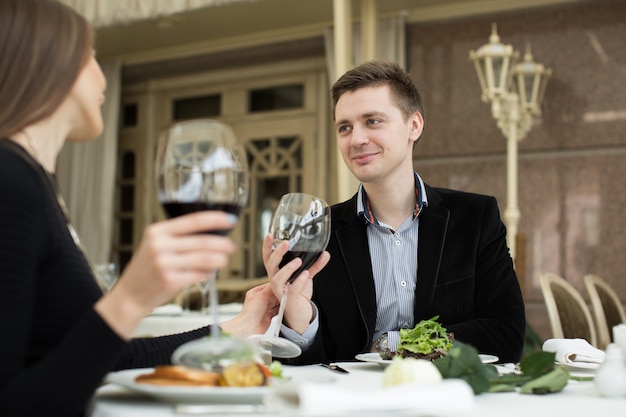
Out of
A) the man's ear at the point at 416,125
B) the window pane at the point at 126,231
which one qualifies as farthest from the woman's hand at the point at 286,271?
the window pane at the point at 126,231

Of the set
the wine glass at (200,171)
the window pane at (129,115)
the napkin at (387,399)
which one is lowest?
the napkin at (387,399)

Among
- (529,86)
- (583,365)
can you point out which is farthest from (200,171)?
(529,86)

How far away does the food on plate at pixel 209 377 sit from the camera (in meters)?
0.93

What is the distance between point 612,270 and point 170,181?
5126 millimetres

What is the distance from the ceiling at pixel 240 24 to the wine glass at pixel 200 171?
17.5 feet

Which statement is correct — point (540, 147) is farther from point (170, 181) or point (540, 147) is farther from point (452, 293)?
point (170, 181)

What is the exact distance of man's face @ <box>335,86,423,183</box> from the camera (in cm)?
220

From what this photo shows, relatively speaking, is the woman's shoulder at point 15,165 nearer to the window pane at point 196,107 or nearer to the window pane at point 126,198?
the window pane at point 196,107

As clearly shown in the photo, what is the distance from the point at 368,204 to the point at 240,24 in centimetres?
486

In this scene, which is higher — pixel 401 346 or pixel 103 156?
pixel 103 156

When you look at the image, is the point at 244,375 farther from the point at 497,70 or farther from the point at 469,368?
the point at 497,70

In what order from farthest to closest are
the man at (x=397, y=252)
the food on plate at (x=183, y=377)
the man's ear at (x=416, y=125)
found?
the man's ear at (x=416, y=125)
the man at (x=397, y=252)
the food on plate at (x=183, y=377)

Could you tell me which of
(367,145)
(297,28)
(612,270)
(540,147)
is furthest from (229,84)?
(367,145)

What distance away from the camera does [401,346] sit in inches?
57.1
